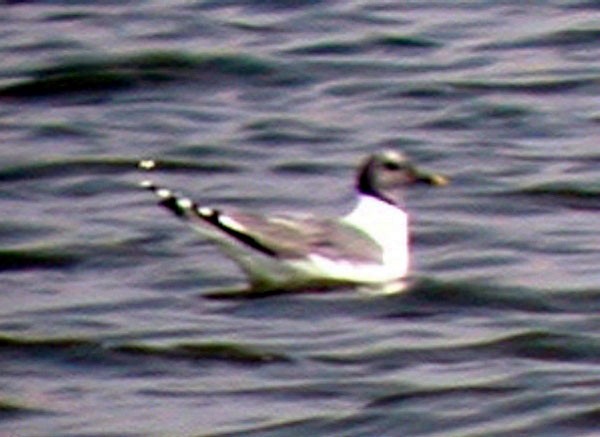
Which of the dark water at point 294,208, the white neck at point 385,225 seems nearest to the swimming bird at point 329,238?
the white neck at point 385,225

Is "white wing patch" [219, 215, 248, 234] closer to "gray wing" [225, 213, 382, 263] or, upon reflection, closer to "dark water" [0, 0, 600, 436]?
"gray wing" [225, 213, 382, 263]

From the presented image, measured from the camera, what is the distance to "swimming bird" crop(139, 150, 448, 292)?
49.0ft

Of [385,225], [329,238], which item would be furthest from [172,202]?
[385,225]

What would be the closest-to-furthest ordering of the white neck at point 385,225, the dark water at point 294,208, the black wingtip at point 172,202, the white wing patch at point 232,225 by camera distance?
the dark water at point 294,208 < the white wing patch at point 232,225 < the black wingtip at point 172,202 < the white neck at point 385,225

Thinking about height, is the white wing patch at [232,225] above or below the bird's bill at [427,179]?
below

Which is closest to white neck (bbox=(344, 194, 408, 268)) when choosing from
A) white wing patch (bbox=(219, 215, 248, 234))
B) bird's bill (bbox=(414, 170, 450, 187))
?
bird's bill (bbox=(414, 170, 450, 187))

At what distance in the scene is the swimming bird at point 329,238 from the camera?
14.9 meters

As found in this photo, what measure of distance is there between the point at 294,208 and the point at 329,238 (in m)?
1.30

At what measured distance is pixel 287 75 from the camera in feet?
62.8

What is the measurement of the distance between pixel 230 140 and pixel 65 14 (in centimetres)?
312

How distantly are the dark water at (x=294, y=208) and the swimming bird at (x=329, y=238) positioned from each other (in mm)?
128

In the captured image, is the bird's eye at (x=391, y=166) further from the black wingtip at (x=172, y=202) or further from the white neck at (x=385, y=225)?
the black wingtip at (x=172, y=202)

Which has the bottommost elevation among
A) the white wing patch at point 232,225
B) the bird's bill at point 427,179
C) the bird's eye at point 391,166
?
the white wing patch at point 232,225

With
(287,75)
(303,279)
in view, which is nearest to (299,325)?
(303,279)
